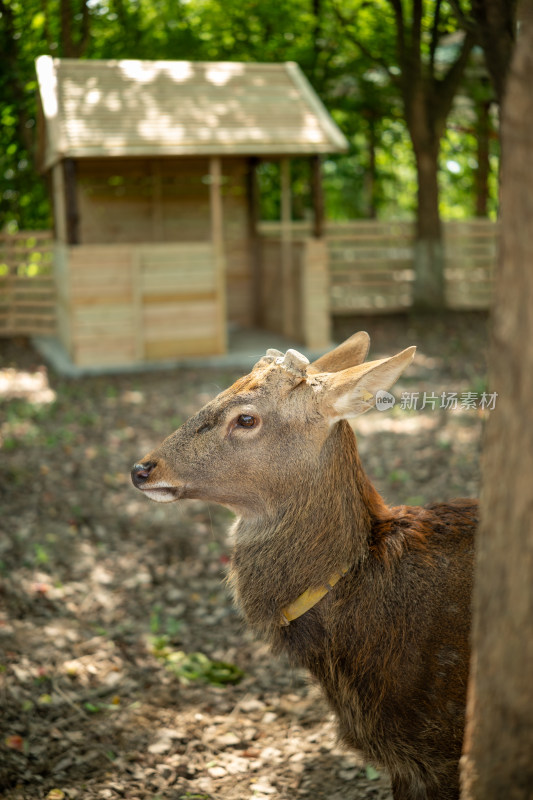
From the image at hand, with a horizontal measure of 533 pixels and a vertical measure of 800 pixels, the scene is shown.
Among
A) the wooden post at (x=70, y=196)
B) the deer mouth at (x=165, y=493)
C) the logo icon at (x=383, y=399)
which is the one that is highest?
the logo icon at (x=383, y=399)

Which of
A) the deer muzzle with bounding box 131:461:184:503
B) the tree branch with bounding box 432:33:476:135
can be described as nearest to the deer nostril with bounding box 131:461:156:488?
the deer muzzle with bounding box 131:461:184:503

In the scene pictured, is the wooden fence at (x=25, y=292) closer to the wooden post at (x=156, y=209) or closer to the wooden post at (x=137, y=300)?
the wooden post at (x=156, y=209)

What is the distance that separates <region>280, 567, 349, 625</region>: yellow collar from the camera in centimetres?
287

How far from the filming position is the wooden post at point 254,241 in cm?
1472

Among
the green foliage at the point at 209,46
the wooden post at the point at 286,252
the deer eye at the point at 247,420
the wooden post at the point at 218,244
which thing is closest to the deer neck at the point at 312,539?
the deer eye at the point at 247,420

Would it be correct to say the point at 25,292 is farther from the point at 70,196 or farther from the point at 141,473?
the point at 141,473

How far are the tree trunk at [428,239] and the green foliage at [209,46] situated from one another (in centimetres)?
201

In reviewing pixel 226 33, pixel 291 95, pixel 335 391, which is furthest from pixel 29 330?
pixel 335 391

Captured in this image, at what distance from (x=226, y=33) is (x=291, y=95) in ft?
17.9

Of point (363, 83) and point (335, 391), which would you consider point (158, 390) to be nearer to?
point (335, 391)

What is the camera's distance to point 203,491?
3.08 m

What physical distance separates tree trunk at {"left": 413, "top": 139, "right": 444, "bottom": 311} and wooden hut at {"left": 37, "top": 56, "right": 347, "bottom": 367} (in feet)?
9.53

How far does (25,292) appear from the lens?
1446 cm

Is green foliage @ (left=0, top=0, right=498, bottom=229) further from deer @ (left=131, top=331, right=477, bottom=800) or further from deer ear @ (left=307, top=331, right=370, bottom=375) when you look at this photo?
deer @ (left=131, top=331, right=477, bottom=800)
